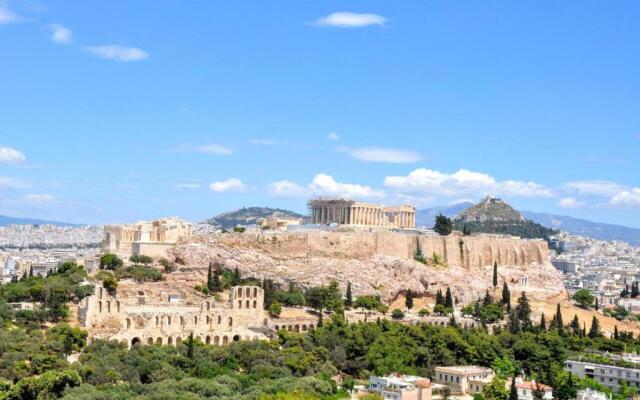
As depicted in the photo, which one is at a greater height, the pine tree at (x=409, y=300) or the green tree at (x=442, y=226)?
the green tree at (x=442, y=226)

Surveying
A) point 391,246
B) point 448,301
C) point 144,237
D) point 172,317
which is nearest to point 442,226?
point 391,246

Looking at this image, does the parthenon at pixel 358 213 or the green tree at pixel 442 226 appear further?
the green tree at pixel 442 226

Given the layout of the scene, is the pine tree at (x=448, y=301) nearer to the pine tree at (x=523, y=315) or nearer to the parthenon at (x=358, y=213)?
the pine tree at (x=523, y=315)

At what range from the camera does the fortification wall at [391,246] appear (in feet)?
223

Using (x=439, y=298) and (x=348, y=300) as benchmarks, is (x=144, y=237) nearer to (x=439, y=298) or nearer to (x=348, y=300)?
(x=348, y=300)

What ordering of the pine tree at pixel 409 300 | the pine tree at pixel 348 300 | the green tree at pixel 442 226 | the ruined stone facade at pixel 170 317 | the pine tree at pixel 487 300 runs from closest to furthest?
the ruined stone facade at pixel 170 317
the pine tree at pixel 348 300
the pine tree at pixel 409 300
the pine tree at pixel 487 300
the green tree at pixel 442 226

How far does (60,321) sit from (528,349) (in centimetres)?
2494

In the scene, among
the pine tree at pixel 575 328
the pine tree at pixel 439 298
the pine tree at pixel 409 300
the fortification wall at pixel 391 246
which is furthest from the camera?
the fortification wall at pixel 391 246

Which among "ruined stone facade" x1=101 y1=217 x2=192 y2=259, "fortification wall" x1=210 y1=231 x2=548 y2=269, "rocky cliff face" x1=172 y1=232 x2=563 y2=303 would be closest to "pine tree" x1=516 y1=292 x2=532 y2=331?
"rocky cliff face" x1=172 y1=232 x2=563 y2=303

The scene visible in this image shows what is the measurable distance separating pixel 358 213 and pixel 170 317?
33.9 m

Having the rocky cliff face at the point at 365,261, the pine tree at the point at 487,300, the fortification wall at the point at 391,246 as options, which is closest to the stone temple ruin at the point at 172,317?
the rocky cliff face at the point at 365,261

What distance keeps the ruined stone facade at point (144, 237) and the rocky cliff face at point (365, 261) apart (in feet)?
4.78

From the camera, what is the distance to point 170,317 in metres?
48.1

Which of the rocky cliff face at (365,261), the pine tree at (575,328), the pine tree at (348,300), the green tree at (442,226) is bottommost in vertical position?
the pine tree at (575,328)
